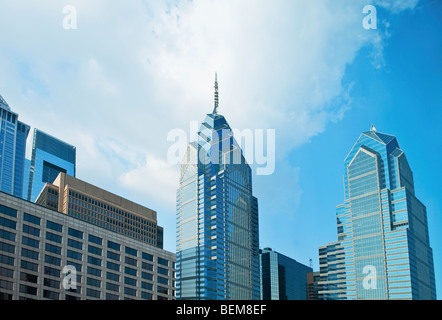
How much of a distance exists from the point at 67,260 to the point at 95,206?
2407 inches

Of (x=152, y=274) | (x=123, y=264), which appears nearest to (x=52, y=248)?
(x=123, y=264)

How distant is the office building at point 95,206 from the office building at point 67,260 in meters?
36.6

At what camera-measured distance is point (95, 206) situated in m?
159

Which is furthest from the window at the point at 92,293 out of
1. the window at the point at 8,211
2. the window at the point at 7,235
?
the window at the point at 8,211

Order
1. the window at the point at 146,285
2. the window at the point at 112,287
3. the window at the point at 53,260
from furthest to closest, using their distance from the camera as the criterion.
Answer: the window at the point at 146,285
the window at the point at 112,287
the window at the point at 53,260

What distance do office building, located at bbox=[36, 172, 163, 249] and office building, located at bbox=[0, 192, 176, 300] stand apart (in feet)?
120

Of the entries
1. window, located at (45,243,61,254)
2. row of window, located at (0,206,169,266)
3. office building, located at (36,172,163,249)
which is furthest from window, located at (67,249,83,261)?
office building, located at (36,172,163,249)

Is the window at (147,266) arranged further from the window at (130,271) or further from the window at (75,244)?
the window at (75,244)

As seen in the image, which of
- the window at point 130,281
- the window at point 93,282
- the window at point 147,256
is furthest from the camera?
the window at point 147,256

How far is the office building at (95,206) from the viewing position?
506ft

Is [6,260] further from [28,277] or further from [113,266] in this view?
[113,266]

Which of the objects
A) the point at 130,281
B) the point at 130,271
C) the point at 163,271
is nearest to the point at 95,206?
the point at 163,271
